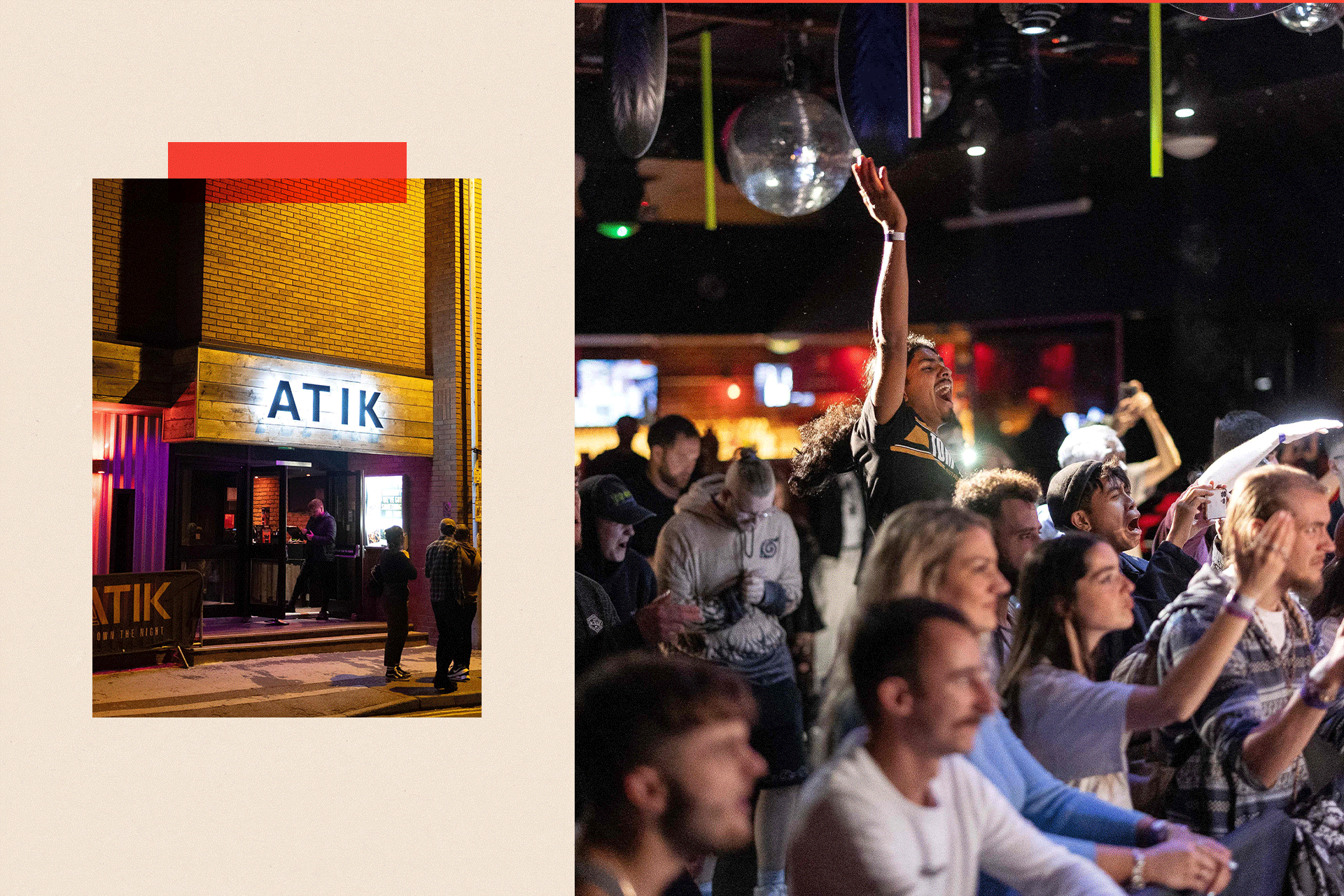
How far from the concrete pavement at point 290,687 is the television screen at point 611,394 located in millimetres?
1860

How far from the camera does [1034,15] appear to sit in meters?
3.53

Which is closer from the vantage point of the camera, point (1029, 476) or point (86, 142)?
point (1029, 476)

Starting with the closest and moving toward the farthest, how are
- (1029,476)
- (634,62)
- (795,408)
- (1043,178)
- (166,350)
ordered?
(1029,476), (634,62), (795,408), (1043,178), (166,350)

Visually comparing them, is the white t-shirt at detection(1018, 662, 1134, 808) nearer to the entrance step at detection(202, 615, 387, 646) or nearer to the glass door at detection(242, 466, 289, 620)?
the entrance step at detection(202, 615, 387, 646)

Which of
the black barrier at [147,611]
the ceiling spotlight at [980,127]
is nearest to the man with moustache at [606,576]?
the ceiling spotlight at [980,127]

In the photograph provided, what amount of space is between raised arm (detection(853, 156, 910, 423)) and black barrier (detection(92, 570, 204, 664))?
514 centimetres

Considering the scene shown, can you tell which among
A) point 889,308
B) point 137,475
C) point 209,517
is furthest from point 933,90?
point 137,475

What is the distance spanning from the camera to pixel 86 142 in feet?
9.64

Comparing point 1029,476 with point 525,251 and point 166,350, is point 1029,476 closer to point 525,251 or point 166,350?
point 525,251

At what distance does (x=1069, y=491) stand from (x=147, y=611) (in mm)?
5511

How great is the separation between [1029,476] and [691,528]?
Answer: 80 cm

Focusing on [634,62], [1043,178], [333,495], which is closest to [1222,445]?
[634,62]

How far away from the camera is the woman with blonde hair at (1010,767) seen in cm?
205

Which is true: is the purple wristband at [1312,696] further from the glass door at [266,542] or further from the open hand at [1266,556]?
the glass door at [266,542]
